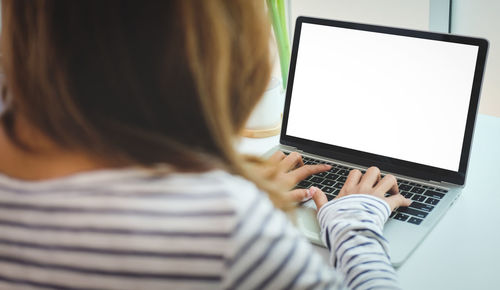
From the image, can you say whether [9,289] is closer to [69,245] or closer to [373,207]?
[69,245]

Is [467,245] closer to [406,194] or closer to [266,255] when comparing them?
[406,194]

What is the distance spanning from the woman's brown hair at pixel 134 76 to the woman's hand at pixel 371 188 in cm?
44

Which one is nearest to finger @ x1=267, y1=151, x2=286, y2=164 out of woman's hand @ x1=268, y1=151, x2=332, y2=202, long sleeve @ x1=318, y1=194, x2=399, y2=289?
woman's hand @ x1=268, y1=151, x2=332, y2=202

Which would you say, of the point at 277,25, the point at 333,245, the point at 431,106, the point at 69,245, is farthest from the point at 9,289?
the point at 277,25

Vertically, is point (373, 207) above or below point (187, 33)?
below

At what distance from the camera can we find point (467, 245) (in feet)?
2.60

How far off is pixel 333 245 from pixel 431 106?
35 cm

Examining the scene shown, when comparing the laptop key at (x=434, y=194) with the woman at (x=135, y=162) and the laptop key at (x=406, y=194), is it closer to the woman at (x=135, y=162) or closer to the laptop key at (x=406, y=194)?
the laptop key at (x=406, y=194)

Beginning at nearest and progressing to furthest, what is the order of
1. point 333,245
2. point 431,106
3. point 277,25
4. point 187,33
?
point 187,33, point 333,245, point 431,106, point 277,25

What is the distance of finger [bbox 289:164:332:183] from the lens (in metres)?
0.97

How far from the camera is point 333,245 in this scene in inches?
29.2

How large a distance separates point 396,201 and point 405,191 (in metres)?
0.08

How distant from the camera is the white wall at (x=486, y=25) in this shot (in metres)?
1.50

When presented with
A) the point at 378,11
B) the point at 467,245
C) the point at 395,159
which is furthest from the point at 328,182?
the point at 378,11
